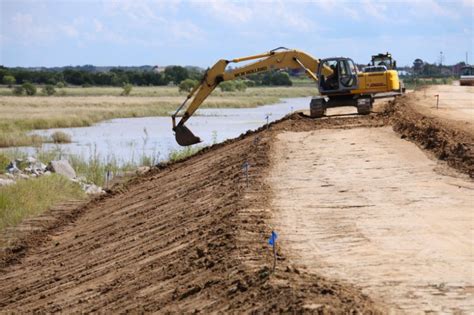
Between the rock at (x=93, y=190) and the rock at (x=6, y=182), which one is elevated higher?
the rock at (x=6, y=182)

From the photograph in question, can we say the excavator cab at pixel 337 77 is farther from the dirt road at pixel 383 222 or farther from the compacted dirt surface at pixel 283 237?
the dirt road at pixel 383 222

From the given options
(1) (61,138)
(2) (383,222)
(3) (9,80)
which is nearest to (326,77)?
(2) (383,222)

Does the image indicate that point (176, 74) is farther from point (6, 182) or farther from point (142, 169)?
point (6, 182)

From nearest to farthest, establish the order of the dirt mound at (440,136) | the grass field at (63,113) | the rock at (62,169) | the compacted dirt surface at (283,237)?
the compacted dirt surface at (283,237) → the dirt mound at (440,136) → the rock at (62,169) → the grass field at (63,113)

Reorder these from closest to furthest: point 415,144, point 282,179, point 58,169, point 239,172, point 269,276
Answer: point 269,276
point 282,179
point 239,172
point 415,144
point 58,169

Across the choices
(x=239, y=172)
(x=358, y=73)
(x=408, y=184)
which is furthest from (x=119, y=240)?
(x=358, y=73)

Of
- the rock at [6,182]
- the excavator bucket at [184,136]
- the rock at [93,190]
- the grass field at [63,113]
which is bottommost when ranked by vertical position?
the grass field at [63,113]

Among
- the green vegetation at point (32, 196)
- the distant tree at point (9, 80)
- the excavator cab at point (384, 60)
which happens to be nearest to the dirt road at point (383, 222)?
the green vegetation at point (32, 196)

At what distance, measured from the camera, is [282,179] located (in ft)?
55.8

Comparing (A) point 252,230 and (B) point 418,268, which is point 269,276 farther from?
(A) point 252,230

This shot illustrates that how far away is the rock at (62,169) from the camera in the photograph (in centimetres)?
3208

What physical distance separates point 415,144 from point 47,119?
41378 mm

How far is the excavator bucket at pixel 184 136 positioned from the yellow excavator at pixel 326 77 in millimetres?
57

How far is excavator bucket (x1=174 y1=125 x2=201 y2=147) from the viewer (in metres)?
30.1
